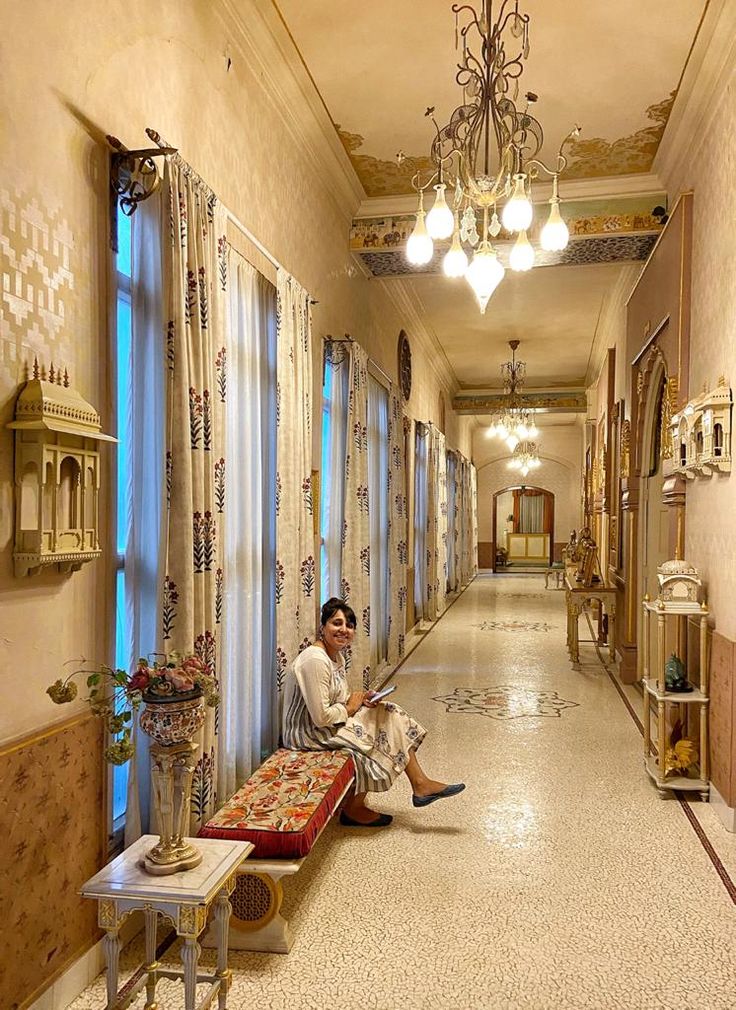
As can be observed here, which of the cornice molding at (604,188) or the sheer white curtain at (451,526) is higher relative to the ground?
the cornice molding at (604,188)

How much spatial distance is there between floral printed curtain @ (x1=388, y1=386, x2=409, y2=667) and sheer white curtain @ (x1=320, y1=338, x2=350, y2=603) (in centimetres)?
204

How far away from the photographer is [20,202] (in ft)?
7.08

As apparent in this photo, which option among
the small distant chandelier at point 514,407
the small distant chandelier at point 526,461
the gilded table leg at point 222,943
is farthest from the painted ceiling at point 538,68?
the small distant chandelier at point 526,461

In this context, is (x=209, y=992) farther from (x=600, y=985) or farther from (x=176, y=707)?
(x=600, y=985)

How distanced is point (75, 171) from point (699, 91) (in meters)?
3.90

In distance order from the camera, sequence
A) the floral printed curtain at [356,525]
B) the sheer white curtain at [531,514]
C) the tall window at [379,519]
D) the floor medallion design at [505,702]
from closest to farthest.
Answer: the floral printed curtain at [356,525]
the floor medallion design at [505,702]
the tall window at [379,519]
the sheer white curtain at [531,514]

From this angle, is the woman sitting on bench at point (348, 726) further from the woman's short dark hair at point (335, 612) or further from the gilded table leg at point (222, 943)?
the gilded table leg at point (222, 943)

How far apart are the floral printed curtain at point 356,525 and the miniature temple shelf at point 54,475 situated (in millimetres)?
3569

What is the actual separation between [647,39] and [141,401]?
3.61m

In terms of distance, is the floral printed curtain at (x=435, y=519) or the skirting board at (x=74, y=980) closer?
the skirting board at (x=74, y=980)

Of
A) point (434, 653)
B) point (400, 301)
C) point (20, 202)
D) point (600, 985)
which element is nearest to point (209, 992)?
point (600, 985)

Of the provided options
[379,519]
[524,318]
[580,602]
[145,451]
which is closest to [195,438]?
[145,451]

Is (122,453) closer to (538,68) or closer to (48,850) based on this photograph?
(48,850)

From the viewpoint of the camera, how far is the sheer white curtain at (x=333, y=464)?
578 centimetres
